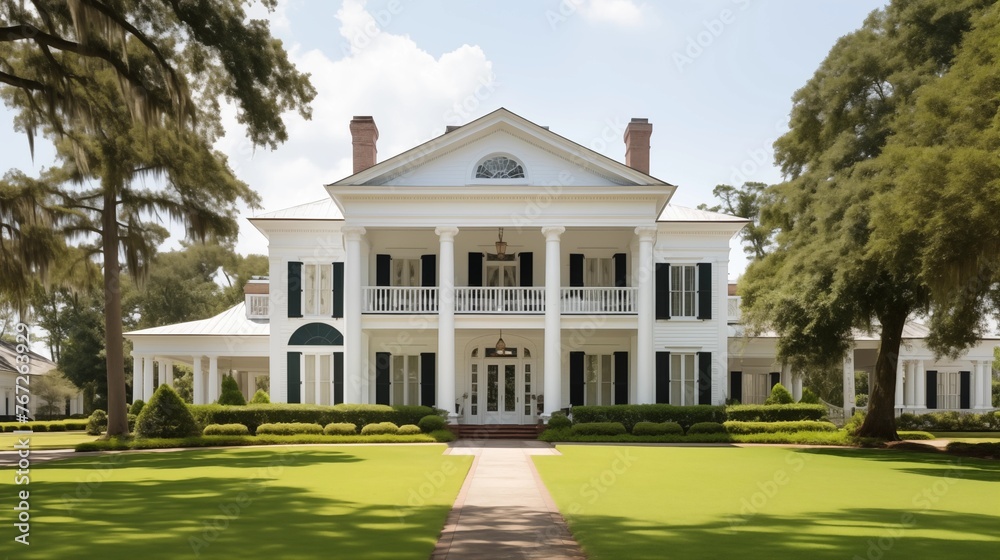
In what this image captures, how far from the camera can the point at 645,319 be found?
3058 centimetres

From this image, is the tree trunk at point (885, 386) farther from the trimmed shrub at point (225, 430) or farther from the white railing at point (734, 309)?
the trimmed shrub at point (225, 430)

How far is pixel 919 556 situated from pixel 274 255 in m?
27.1

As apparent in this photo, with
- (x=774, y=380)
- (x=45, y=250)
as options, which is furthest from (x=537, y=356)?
(x=45, y=250)

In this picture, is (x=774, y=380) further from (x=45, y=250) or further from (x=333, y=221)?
(x=45, y=250)

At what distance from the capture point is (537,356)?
3350 cm

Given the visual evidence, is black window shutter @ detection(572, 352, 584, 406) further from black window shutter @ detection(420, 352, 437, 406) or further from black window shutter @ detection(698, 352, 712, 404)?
black window shutter @ detection(420, 352, 437, 406)

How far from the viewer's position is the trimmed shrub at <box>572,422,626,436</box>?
2852 cm

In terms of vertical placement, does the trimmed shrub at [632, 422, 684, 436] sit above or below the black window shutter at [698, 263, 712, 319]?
below

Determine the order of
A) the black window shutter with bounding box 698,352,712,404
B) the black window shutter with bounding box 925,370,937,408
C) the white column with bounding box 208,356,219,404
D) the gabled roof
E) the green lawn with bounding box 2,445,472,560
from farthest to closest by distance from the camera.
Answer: the black window shutter with bounding box 925,370,937,408 → the white column with bounding box 208,356,219,404 → the gabled roof → the black window shutter with bounding box 698,352,712,404 → the green lawn with bounding box 2,445,472,560

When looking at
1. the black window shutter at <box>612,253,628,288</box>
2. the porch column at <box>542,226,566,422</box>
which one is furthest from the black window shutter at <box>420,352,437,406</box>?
the black window shutter at <box>612,253,628,288</box>

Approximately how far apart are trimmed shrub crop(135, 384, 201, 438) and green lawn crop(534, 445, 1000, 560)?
12.0 meters

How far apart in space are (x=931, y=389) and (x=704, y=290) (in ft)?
54.1

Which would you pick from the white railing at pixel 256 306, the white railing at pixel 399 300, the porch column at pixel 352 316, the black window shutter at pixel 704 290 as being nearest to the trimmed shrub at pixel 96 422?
the white railing at pixel 256 306

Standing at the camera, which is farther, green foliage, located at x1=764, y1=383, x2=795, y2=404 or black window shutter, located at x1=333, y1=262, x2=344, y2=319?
black window shutter, located at x1=333, y1=262, x2=344, y2=319
